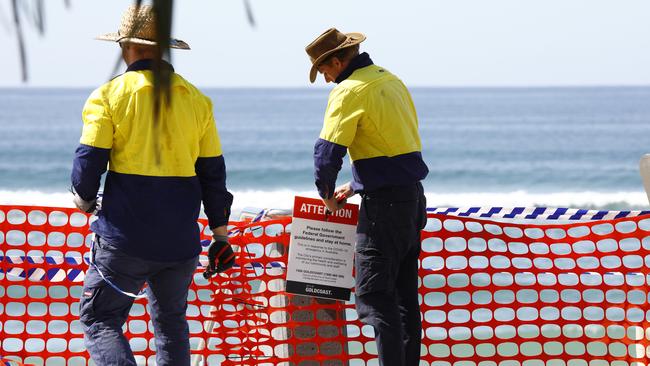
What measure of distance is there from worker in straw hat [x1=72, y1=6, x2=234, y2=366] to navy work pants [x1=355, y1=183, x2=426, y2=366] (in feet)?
2.39

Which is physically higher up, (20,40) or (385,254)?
(20,40)

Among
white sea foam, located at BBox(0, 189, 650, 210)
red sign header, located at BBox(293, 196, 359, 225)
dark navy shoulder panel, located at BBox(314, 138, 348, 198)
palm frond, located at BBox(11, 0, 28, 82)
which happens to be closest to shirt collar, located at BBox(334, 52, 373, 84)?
dark navy shoulder panel, located at BBox(314, 138, 348, 198)

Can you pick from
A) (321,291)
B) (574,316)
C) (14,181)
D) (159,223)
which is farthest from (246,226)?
(14,181)

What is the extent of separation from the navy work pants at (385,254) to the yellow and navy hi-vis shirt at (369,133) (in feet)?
0.24

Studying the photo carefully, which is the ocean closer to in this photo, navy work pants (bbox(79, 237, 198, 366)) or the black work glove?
the black work glove

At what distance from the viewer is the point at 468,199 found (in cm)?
2678

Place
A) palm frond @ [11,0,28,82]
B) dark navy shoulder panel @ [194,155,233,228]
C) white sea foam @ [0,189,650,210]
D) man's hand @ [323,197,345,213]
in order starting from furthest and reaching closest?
1. white sea foam @ [0,189,650,210]
2. man's hand @ [323,197,345,213]
3. dark navy shoulder panel @ [194,155,233,228]
4. palm frond @ [11,0,28,82]

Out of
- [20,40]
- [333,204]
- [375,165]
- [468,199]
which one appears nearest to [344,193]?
[333,204]

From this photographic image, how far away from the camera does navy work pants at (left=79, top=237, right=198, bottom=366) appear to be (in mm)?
3945

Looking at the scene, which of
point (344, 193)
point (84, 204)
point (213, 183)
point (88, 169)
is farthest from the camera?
point (344, 193)

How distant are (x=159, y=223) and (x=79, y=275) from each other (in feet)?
4.27

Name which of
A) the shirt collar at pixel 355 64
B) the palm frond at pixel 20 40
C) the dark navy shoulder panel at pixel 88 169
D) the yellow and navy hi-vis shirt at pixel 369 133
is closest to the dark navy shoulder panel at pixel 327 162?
the yellow and navy hi-vis shirt at pixel 369 133

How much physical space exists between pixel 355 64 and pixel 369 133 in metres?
0.30

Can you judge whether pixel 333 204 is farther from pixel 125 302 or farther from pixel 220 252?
pixel 125 302
